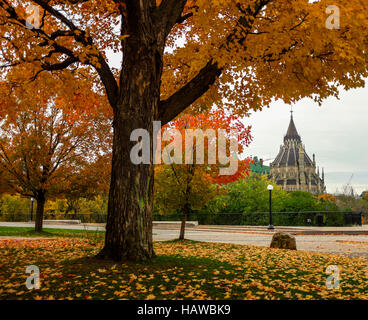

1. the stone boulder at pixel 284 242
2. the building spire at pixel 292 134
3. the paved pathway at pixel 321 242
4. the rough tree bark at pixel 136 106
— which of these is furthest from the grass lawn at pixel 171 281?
the building spire at pixel 292 134

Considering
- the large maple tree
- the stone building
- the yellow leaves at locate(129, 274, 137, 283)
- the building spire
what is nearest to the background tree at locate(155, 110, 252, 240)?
the large maple tree

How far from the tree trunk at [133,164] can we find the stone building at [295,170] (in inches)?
3885

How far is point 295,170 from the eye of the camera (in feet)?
356

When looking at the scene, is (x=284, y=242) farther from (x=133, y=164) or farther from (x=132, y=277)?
(x=132, y=277)

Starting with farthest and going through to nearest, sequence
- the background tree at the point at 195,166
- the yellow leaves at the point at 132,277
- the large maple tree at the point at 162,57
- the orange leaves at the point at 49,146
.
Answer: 1. the orange leaves at the point at 49,146
2. the background tree at the point at 195,166
3. the large maple tree at the point at 162,57
4. the yellow leaves at the point at 132,277

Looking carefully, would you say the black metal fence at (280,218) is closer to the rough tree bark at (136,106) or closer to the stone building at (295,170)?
the rough tree bark at (136,106)

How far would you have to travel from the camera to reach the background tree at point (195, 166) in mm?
13969

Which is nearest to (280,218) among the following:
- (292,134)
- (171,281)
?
(171,281)

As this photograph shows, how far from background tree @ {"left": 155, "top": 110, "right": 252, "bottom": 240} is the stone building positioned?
296ft

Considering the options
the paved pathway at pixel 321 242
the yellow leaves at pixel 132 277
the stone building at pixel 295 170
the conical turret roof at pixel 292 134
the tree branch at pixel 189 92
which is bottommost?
the paved pathway at pixel 321 242

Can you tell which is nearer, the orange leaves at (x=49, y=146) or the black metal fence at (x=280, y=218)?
the orange leaves at (x=49, y=146)

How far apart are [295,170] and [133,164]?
10902 centimetres
